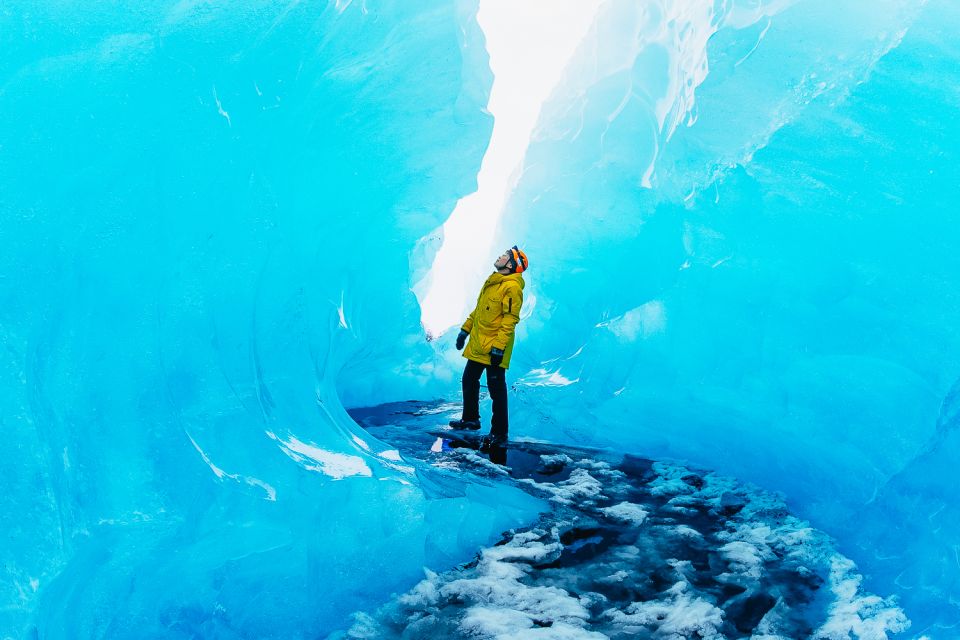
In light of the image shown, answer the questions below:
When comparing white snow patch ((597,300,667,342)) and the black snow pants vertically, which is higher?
white snow patch ((597,300,667,342))

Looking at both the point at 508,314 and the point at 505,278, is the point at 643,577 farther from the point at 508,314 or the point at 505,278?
the point at 505,278

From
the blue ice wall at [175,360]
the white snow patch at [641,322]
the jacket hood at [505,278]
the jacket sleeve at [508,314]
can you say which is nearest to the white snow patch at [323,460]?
the blue ice wall at [175,360]

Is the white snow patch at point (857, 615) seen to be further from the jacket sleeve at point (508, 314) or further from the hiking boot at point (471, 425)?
the hiking boot at point (471, 425)

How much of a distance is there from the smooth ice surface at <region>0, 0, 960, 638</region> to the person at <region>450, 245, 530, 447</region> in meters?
0.96

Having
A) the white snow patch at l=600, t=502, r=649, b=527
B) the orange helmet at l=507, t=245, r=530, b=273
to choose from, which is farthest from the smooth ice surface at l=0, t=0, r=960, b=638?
the orange helmet at l=507, t=245, r=530, b=273

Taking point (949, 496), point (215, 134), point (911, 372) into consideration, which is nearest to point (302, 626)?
point (215, 134)

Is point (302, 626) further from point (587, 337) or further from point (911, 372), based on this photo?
point (587, 337)

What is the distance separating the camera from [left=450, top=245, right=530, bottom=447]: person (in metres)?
5.71

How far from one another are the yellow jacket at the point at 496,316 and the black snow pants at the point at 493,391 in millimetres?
69

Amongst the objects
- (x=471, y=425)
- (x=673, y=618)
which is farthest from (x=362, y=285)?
(x=673, y=618)

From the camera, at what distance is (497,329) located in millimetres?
5824

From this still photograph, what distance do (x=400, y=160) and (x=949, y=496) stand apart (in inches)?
152

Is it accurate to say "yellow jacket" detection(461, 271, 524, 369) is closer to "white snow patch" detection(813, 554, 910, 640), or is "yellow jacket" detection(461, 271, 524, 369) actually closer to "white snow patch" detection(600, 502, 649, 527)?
"white snow patch" detection(600, 502, 649, 527)

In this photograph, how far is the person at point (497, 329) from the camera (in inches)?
225
